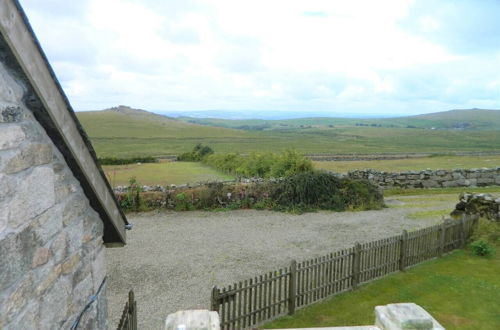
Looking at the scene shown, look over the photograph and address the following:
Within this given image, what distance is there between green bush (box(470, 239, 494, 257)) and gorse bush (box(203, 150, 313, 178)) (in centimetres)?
1069

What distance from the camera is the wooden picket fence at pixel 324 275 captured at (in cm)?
776

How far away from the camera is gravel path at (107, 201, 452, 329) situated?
9398 mm

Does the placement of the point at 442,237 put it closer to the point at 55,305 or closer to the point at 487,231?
the point at 487,231

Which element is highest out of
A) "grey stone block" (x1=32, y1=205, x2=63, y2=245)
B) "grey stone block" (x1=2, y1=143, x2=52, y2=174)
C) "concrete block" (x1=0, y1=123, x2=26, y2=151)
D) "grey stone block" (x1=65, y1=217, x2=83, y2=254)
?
"concrete block" (x1=0, y1=123, x2=26, y2=151)

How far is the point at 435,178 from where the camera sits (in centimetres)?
2461

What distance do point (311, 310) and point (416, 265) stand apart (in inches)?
186

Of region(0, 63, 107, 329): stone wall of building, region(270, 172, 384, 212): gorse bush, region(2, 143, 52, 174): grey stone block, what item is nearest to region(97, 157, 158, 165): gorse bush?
region(270, 172, 384, 212): gorse bush

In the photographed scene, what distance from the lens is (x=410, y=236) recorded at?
11.1 m

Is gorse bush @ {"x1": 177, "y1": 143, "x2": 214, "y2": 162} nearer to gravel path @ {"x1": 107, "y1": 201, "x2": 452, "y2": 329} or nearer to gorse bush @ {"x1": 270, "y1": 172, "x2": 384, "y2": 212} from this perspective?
gorse bush @ {"x1": 270, "y1": 172, "x2": 384, "y2": 212}

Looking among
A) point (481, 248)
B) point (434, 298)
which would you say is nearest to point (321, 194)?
point (481, 248)

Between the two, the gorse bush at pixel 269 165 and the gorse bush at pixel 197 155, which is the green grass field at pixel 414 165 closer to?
the gorse bush at pixel 269 165

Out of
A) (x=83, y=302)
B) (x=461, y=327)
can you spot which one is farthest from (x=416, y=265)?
(x=83, y=302)

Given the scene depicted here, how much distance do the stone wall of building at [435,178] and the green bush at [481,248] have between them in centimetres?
1145

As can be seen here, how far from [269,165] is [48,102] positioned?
70.1ft
